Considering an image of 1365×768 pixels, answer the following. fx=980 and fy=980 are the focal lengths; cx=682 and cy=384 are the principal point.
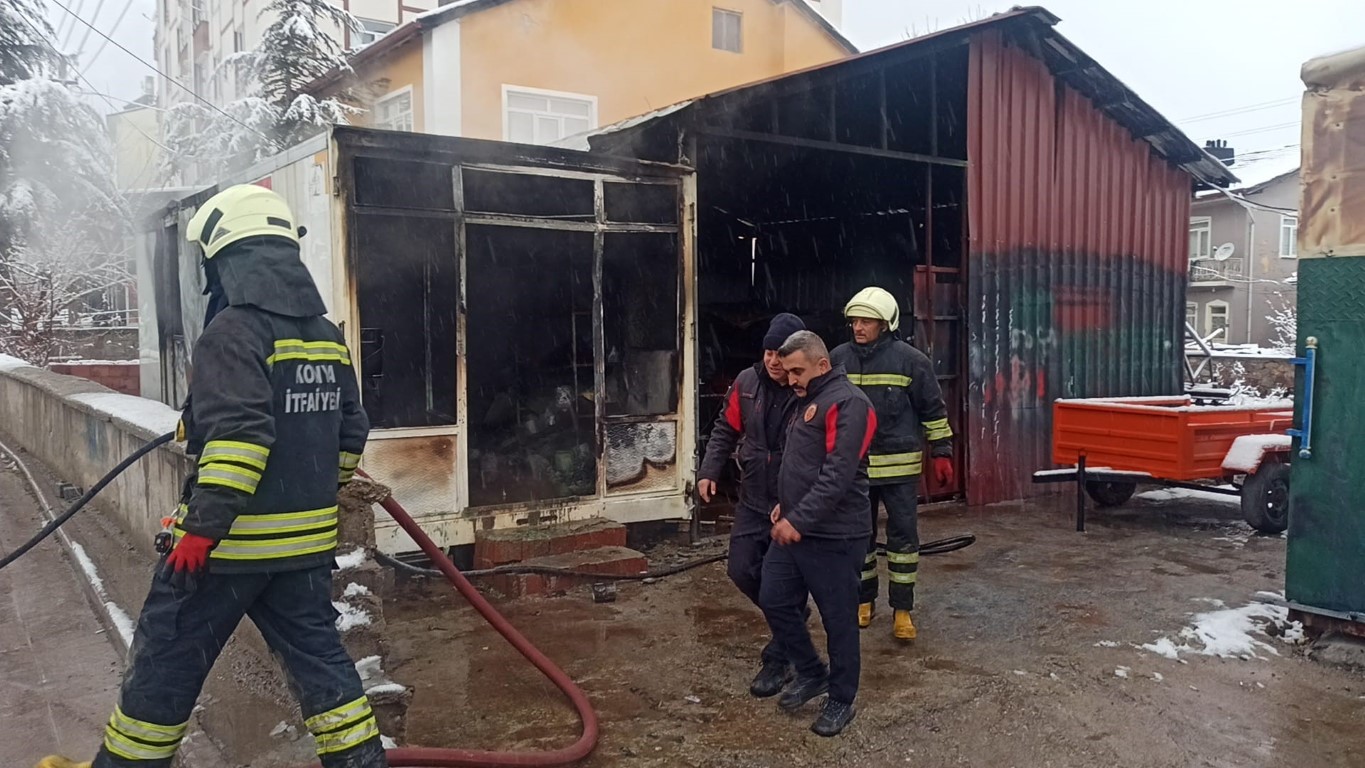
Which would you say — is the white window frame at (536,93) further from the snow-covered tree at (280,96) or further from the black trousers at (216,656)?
the black trousers at (216,656)

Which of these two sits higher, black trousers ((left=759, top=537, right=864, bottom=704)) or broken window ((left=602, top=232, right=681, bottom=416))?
broken window ((left=602, top=232, right=681, bottom=416))

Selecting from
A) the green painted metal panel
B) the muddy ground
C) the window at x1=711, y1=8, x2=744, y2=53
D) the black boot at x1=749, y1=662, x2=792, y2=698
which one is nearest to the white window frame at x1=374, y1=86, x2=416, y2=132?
the window at x1=711, y1=8, x2=744, y2=53

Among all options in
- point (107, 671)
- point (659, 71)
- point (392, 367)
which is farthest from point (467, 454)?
point (659, 71)

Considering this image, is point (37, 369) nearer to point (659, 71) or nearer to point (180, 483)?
point (180, 483)

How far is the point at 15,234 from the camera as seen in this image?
17562 mm

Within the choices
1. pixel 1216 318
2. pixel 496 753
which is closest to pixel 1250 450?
pixel 496 753

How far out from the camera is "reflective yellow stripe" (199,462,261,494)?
9.37 ft

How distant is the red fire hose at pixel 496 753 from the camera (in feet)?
11.6

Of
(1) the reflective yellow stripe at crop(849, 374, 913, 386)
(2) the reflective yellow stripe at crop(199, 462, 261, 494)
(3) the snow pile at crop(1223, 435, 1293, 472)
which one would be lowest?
(3) the snow pile at crop(1223, 435, 1293, 472)

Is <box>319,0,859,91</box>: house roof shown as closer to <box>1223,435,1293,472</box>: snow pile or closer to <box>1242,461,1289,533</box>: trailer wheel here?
<box>1223,435,1293,472</box>: snow pile

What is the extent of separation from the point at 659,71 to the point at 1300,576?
16201 mm

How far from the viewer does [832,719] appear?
13.9 feet

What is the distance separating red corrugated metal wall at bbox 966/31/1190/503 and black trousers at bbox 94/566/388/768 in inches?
302

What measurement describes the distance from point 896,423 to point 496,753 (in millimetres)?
2897
